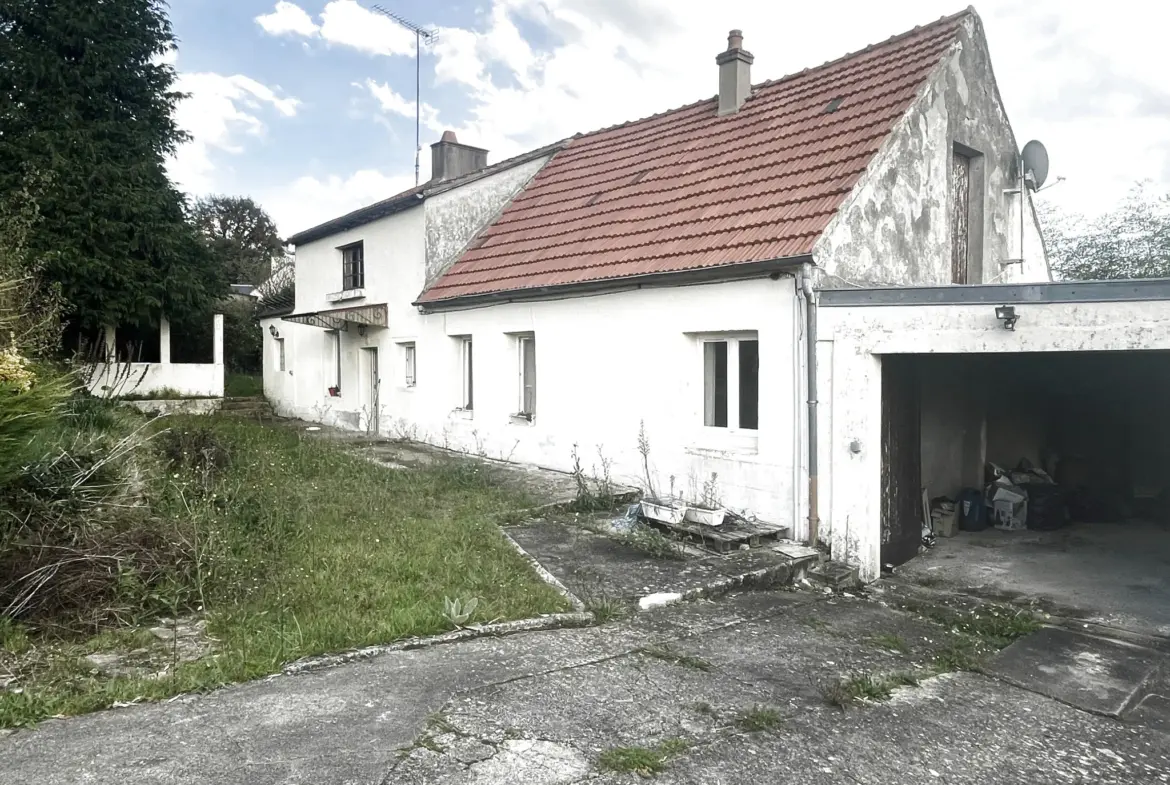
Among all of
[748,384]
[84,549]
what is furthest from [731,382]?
[84,549]

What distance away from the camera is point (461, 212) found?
597 inches

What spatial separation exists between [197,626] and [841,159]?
821 cm

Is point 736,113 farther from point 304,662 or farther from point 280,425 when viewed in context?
point 280,425

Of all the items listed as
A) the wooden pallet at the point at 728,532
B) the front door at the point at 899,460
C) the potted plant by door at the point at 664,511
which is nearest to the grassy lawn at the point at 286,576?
the potted plant by door at the point at 664,511

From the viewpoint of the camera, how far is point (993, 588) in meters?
7.95

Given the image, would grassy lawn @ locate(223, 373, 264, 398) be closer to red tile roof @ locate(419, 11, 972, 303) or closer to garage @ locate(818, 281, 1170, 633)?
red tile roof @ locate(419, 11, 972, 303)

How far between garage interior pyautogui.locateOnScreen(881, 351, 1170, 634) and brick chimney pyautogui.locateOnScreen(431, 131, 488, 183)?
1180 cm

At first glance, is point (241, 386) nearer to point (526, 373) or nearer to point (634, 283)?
point (526, 373)

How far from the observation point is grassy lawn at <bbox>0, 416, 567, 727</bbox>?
4785mm

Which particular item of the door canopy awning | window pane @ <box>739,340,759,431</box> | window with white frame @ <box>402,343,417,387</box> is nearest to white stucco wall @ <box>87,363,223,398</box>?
the door canopy awning

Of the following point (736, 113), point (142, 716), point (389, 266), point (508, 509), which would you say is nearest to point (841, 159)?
point (736, 113)

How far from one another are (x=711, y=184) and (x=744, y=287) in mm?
2728

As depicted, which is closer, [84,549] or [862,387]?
[84,549]

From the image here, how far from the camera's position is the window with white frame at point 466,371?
14.4m
